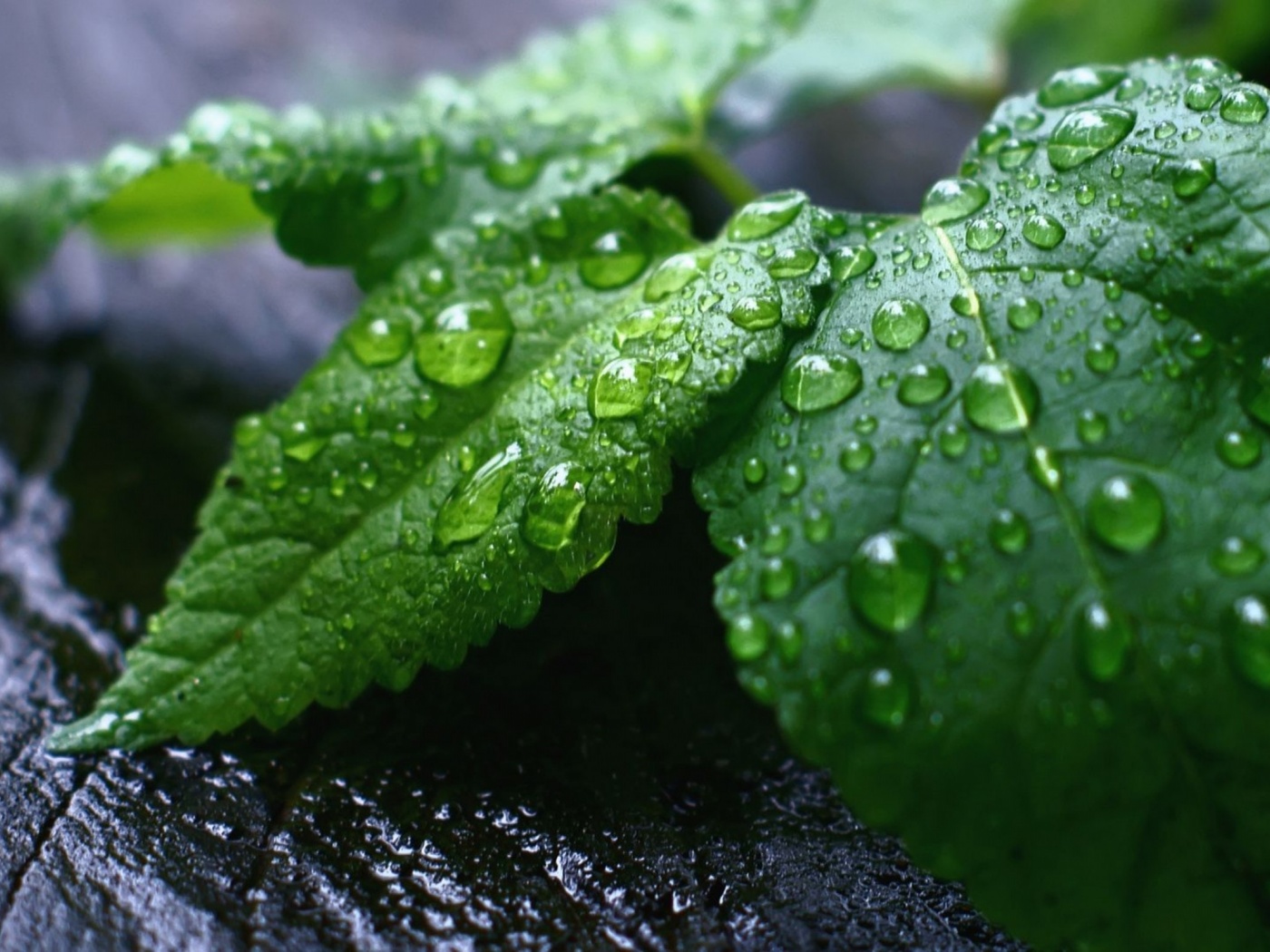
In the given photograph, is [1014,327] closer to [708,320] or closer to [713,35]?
[708,320]

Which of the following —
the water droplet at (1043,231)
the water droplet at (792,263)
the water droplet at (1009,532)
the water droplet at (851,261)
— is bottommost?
the water droplet at (1009,532)

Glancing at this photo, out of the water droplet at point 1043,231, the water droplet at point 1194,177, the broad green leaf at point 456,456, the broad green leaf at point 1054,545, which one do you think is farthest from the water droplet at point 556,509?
the water droplet at point 1194,177

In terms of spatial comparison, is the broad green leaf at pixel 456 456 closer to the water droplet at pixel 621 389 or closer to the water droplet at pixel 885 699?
the water droplet at pixel 621 389

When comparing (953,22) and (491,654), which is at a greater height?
(953,22)

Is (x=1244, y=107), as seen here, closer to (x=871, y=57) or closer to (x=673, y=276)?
(x=673, y=276)

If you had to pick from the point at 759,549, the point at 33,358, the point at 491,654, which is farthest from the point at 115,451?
the point at 759,549

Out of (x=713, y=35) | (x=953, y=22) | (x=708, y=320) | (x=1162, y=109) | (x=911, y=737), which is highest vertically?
(x=953, y=22)
